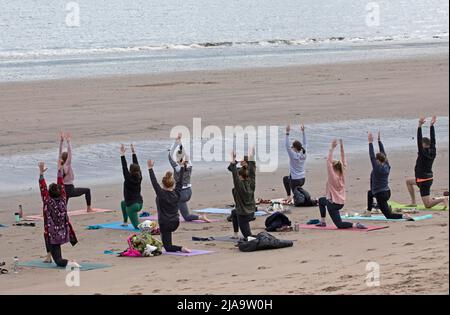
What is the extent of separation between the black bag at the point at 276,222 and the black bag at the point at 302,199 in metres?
2.81

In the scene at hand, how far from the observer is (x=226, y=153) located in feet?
92.7

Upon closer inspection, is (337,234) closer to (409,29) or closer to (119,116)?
(119,116)

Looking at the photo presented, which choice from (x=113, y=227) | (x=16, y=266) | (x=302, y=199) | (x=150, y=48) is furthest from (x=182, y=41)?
(x=16, y=266)

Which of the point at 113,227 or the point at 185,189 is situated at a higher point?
the point at 185,189

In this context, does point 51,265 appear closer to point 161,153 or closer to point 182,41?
point 161,153

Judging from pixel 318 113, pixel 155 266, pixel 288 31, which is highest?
pixel 288 31

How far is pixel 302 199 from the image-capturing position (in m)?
21.0

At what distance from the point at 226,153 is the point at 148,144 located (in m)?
2.64

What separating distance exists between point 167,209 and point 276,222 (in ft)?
7.18

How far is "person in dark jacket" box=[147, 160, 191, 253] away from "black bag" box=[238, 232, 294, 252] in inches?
34.6

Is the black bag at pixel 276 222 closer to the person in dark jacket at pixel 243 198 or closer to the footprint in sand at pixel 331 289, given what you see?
the person in dark jacket at pixel 243 198
